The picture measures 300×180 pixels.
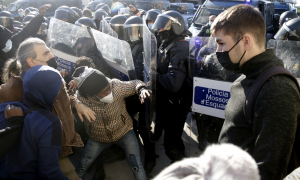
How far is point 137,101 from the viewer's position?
2.94m

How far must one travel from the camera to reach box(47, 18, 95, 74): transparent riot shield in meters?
3.55

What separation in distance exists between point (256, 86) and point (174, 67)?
1.64m

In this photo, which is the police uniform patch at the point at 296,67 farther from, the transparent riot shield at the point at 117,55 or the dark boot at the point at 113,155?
the dark boot at the point at 113,155

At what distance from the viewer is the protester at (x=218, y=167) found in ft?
1.61

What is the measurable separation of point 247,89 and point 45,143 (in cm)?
130

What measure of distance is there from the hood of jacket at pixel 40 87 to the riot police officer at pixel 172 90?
142cm

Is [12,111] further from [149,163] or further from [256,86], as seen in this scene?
[149,163]

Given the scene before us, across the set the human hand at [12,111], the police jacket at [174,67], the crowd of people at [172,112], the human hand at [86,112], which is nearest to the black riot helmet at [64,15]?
the crowd of people at [172,112]

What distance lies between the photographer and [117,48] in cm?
275

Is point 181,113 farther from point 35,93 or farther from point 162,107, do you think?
point 35,93

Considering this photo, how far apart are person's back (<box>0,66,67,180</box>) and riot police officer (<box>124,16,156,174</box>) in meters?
1.47

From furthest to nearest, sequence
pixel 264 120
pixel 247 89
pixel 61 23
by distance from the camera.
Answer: pixel 61 23
pixel 247 89
pixel 264 120

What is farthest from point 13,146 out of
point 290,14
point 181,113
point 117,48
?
point 290,14

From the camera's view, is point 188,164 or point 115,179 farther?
point 115,179
